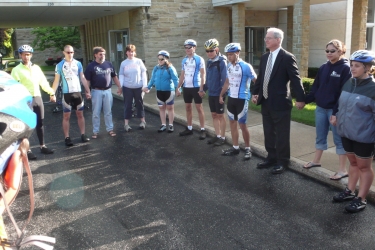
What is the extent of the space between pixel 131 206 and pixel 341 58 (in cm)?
333

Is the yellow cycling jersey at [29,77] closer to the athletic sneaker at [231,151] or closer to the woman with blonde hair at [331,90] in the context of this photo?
the athletic sneaker at [231,151]

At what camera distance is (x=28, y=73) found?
20.7 ft

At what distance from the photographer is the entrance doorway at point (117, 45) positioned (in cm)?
1716

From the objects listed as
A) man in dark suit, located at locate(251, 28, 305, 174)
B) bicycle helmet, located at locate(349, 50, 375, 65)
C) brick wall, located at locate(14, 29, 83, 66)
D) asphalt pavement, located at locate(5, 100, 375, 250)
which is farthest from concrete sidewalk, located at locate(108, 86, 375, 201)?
brick wall, located at locate(14, 29, 83, 66)

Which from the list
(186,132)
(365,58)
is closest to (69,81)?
(186,132)

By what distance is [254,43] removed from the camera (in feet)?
61.4

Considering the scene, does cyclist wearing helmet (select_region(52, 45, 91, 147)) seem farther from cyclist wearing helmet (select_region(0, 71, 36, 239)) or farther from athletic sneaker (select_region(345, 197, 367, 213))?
cyclist wearing helmet (select_region(0, 71, 36, 239))

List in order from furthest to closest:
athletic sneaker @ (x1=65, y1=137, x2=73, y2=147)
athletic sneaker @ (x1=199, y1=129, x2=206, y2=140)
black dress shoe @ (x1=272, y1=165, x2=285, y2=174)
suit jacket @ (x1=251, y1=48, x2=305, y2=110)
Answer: athletic sneaker @ (x1=199, y1=129, x2=206, y2=140) < athletic sneaker @ (x1=65, y1=137, x2=73, y2=147) < black dress shoe @ (x1=272, y1=165, x2=285, y2=174) < suit jacket @ (x1=251, y1=48, x2=305, y2=110)

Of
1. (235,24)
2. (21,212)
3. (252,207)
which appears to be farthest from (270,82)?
(235,24)

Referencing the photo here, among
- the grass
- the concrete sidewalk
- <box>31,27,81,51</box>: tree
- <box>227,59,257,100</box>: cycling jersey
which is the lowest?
the concrete sidewalk

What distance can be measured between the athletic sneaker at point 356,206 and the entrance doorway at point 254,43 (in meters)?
14.8

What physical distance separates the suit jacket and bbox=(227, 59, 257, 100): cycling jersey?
54 centimetres

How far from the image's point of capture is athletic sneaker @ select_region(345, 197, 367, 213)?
4.20 m

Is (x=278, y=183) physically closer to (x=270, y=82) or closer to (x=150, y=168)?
(x=270, y=82)
